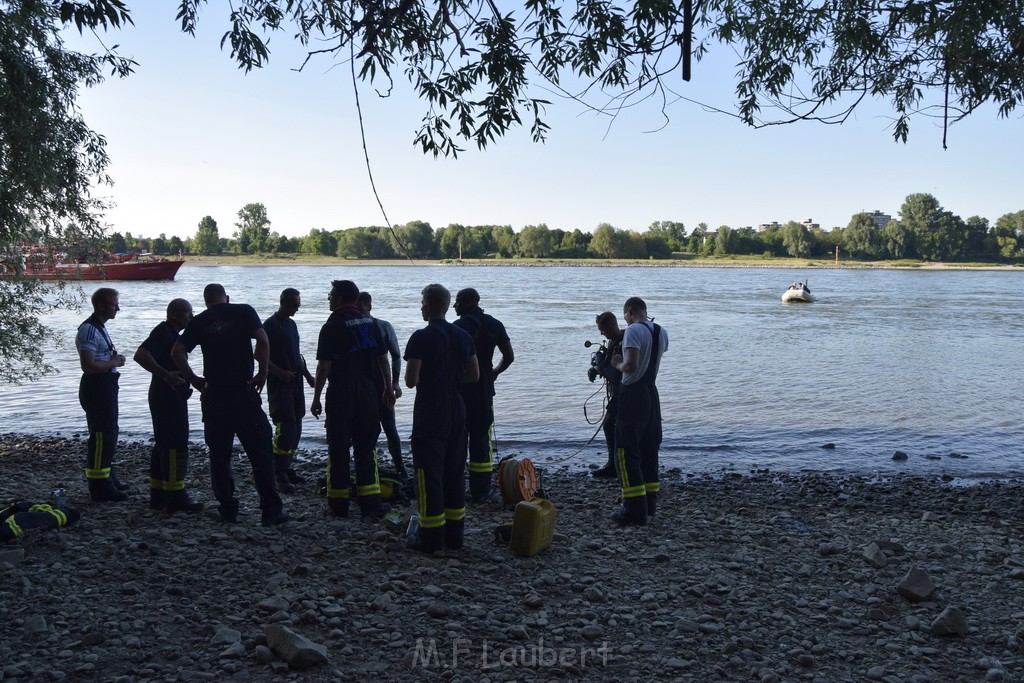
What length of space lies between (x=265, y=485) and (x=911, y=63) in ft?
22.5

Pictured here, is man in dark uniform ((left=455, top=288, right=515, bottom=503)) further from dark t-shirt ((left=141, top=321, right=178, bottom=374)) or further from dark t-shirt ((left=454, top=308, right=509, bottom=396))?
dark t-shirt ((left=141, top=321, right=178, bottom=374))

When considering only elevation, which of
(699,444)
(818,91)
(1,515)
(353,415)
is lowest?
(699,444)

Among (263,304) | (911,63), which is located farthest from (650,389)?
(263,304)

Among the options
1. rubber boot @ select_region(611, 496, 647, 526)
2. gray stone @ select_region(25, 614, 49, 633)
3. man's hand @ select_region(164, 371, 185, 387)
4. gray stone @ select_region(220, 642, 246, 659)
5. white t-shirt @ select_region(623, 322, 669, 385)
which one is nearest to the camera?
gray stone @ select_region(220, 642, 246, 659)

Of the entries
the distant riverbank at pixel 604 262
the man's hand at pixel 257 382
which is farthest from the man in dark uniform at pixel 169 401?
the distant riverbank at pixel 604 262

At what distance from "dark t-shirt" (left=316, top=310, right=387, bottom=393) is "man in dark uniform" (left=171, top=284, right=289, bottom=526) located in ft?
1.60

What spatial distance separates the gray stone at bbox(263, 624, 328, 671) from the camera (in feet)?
13.9

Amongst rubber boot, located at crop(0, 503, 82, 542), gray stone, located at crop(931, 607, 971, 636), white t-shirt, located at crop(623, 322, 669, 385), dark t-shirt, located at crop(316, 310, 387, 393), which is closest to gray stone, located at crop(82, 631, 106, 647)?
rubber boot, located at crop(0, 503, 82, 542)

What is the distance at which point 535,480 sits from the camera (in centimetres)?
775

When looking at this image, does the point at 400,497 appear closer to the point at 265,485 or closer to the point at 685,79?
the point at 265,485

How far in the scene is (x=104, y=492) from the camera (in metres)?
7.32

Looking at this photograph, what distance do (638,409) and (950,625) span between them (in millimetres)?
2653

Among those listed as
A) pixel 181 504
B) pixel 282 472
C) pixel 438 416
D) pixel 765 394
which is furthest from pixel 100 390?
pixel 765 394

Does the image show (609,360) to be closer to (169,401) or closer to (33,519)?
(169,401)
